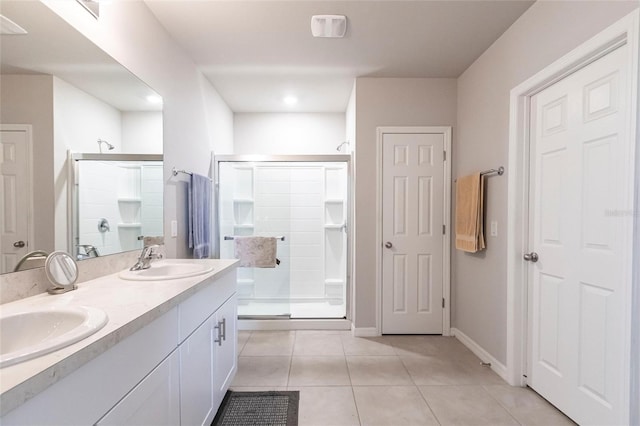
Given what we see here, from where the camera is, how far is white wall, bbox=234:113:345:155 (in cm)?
362

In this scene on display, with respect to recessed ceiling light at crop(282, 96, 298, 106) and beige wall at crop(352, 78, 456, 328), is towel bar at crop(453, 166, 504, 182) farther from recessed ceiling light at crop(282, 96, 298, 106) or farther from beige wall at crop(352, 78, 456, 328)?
recessed ceiling light at crop(282, 96, 298, 106)

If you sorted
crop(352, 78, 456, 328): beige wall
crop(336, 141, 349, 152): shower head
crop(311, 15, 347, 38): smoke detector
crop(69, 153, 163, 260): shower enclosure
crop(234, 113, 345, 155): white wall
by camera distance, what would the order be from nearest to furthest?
crop(69, 153, 163, 260): shower enclosure
crop(311, 15, 347, 38): smoke detector
crop(352, 78, 456, 328): beige wall
crop(336, 141, 349, 152): shower head
crop(234, 113, 345, 155): white wall

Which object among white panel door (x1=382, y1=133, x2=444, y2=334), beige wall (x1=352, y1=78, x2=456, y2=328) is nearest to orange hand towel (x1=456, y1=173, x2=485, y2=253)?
white panel door (x1=382, y1=133, x2=444, y2=334)

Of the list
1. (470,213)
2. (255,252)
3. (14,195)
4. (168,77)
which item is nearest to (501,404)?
(470,213)

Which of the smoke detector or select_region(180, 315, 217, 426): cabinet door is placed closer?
select_region(180, 315, 217, 426): cabinet door

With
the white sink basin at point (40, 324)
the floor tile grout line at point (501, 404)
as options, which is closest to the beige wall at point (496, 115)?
the floor tile grout line at point (501, 404)

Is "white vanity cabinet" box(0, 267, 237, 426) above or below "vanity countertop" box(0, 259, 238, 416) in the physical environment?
below

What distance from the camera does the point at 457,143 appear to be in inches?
105

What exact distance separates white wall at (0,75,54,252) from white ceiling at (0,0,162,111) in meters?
0.04

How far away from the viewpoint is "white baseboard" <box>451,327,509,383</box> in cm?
200

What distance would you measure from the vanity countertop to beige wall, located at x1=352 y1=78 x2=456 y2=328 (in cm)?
147

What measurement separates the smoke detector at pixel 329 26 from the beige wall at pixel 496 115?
1.18 metres

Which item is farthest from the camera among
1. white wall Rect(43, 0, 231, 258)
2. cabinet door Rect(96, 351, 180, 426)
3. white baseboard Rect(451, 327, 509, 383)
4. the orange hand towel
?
the orange hand towel

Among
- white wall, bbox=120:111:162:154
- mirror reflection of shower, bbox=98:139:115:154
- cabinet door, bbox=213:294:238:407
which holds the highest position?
white wall, bbox=120:111:162:154
